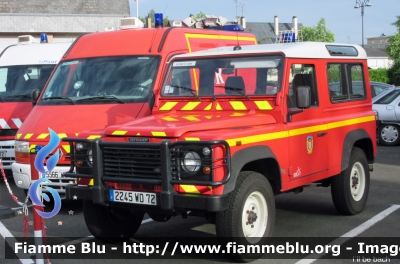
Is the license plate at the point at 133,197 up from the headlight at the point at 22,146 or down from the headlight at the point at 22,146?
down

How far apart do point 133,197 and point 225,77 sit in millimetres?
2095

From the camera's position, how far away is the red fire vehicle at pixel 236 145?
5.85 metres

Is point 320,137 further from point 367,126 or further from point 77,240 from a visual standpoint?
point 77,240

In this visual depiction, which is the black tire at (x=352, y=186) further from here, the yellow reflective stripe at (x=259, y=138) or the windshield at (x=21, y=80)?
the windshield at (x=21, y=80)

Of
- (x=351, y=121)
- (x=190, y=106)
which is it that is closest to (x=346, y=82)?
(x=351, y=121)

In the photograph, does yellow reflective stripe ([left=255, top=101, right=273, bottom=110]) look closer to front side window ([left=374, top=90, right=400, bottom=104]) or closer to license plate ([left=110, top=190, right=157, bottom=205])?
license plate ([left=110, top=190, right=157, bottom=205])

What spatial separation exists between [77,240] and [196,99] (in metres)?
2.23

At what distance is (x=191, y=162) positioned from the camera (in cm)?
584

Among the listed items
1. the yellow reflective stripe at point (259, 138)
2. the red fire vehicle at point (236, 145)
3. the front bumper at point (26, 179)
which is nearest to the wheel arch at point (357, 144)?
the red fire vehicle at point (236, 145)

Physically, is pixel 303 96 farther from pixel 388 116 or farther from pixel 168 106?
pixel 388 116

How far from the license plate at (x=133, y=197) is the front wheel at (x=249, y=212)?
0.67 metres

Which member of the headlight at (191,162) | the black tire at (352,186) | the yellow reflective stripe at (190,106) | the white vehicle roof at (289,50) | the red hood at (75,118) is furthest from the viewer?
the red hood at (75,118)

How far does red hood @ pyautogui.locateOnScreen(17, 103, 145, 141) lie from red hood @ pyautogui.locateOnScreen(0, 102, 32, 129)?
244 cm

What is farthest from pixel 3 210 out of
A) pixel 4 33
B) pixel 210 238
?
pixel 4 33
